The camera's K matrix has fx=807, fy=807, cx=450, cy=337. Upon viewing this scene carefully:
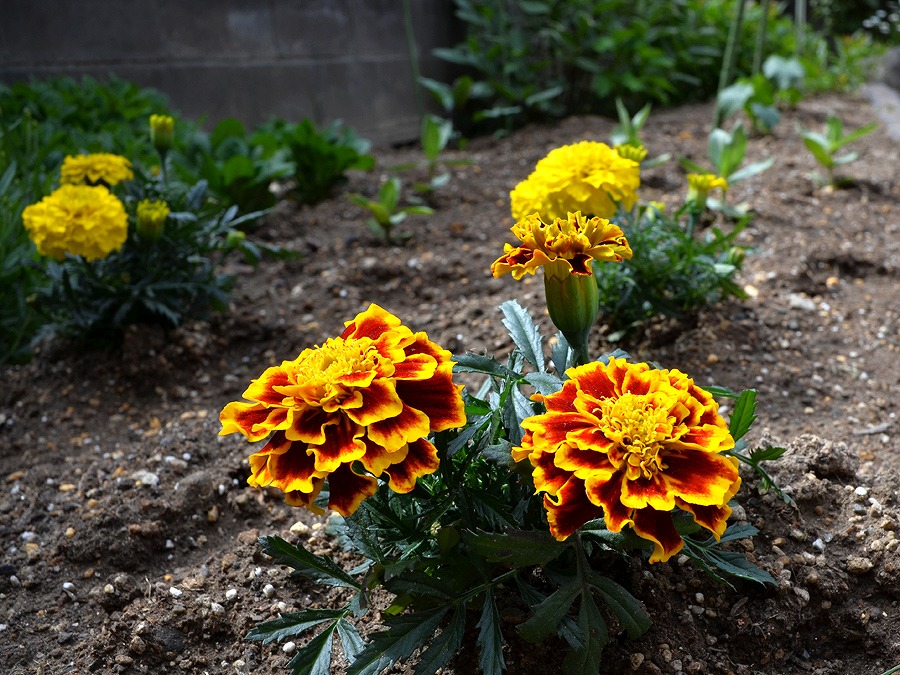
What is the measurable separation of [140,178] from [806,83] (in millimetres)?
4583

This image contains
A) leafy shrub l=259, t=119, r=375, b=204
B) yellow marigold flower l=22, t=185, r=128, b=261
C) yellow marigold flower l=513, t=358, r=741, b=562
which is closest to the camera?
yellow marigold flower l=513, t=358, r=741, b=562

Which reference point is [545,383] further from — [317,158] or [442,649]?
[317,158]

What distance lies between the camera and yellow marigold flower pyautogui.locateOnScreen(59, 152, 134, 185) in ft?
6.98

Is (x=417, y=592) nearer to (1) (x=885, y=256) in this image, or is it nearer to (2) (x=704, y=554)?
(2) (x=704, y=554)

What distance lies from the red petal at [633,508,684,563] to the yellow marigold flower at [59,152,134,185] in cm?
175

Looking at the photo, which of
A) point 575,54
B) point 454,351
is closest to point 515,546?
point 454,351

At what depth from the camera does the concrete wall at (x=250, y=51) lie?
10.9 ft

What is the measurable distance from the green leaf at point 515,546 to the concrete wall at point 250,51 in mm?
3065

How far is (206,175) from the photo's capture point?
2.86m

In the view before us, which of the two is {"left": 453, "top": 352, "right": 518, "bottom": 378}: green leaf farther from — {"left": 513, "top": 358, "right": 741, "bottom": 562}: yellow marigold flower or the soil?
the soil

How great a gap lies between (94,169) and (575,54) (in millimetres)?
3265

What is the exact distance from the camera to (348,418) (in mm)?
986

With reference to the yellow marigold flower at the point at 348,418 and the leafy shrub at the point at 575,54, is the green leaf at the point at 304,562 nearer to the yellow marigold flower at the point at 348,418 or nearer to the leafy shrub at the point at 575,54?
the yellow marigold flower at the point at 348,418

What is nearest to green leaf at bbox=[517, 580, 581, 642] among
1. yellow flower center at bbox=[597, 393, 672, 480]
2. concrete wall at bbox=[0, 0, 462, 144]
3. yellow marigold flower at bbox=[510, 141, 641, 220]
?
yellow flower center at bbox=[597, 393, 672, 480]
